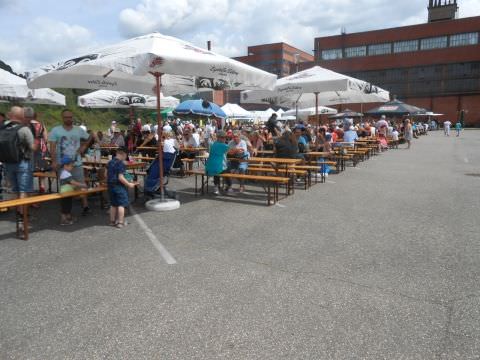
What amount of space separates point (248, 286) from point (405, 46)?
220 ft

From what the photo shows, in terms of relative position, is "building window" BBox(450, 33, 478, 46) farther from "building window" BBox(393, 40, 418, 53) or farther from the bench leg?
the bench leg

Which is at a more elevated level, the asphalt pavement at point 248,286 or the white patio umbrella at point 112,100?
the white patio umbrella at point 112,100

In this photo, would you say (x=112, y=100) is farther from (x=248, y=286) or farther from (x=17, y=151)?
(x=248, y=286)

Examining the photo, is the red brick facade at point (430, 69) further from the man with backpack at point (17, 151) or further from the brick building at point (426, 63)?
the man with backpack at point (17, 151)

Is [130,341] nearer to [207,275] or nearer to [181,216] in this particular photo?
[207,275]

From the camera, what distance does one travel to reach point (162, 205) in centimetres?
706

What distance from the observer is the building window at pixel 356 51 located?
65000 millimetres

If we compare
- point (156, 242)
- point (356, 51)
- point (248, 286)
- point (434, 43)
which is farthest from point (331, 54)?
point (248, 286)

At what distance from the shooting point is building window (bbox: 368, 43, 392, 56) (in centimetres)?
6233

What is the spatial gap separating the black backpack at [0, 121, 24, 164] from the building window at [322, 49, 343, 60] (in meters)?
68.9

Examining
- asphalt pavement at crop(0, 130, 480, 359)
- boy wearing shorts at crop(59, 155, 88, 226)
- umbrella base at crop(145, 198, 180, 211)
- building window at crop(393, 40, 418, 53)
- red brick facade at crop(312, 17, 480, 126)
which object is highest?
building window at crop(393, 40, 418, 53)

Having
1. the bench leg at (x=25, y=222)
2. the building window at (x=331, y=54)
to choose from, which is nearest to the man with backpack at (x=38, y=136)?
the bench leg at (x=25, y=222)

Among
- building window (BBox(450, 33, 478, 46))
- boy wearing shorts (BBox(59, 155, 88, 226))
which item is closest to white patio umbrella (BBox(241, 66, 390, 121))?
boy wearing shorts (BBox(59, 155, 88, 226))

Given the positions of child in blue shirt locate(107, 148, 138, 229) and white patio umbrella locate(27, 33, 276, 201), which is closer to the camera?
white patio umbrella locate(27, 33, 276, 201)
